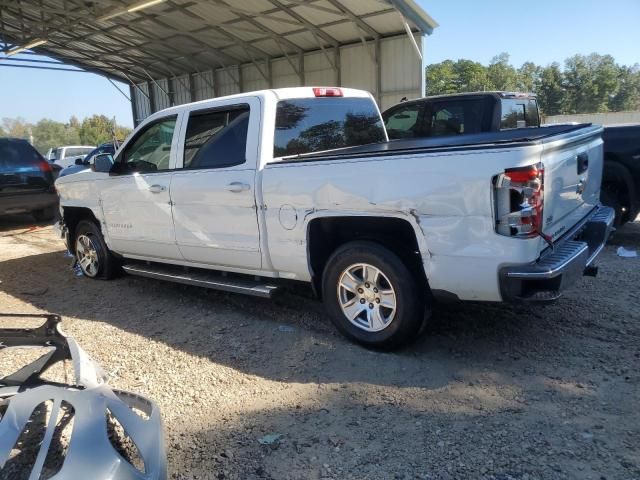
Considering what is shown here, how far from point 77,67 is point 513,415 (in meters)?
28.5

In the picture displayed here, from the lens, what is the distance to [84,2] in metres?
17.3

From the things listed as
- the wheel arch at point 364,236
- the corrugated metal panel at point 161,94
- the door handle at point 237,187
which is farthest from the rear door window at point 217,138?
the corrugated metal panel at point 161,94

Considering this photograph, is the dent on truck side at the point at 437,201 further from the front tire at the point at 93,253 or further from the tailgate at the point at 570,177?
the front tire at the point at 93,253

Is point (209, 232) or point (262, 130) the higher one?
point (262, 130)

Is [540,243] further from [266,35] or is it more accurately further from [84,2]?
[84,2]

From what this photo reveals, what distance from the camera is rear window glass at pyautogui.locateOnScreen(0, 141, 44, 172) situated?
959cm

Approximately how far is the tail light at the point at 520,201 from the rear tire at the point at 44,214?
32.2 feet

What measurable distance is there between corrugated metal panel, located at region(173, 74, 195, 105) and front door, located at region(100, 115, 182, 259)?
21670 mm

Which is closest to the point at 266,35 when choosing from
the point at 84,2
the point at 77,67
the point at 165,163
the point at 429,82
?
the point at 84,2

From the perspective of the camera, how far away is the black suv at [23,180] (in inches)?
373

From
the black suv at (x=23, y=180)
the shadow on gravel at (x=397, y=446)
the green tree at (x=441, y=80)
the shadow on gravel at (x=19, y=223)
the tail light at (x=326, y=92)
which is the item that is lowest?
the shadow on gravel at (x=397, y=446)

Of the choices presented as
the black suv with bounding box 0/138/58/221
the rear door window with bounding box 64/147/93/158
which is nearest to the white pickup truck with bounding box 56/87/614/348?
the black suv with bounding box 0/138/58/221

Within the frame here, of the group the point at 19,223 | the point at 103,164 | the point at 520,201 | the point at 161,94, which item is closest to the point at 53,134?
the point at 161,94

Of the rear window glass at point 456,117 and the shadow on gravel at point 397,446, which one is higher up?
the rear window glass at point 456,117
